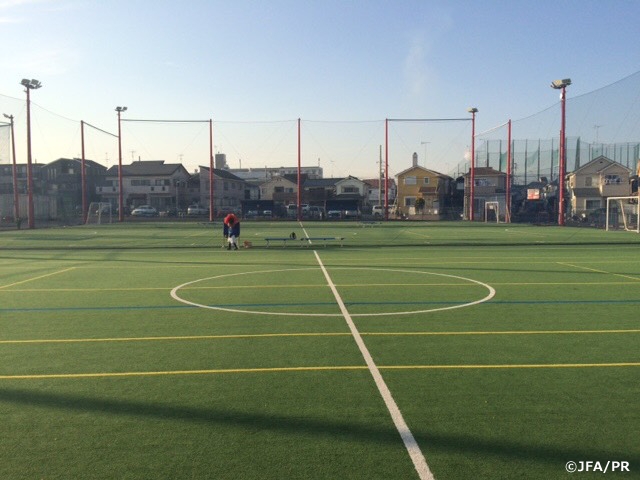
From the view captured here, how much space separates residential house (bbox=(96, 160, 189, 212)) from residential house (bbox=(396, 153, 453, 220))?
39.0 meters

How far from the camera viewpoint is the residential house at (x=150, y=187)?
102 metres

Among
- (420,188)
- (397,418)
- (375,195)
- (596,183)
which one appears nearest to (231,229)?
(397,418)

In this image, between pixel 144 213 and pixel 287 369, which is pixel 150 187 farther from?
pixel 287 369

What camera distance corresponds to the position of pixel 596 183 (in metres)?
76.6

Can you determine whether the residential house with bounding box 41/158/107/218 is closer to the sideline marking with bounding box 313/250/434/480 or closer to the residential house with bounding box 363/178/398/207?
the residential house with bounding box 363/178/398/207

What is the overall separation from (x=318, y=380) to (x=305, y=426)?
145cm

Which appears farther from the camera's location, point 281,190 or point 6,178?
point 281,190

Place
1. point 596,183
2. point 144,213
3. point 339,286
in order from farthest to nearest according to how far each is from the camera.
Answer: point 144,213, point 596,183, point 339,286

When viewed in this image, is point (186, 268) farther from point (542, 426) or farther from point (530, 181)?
point (530, 181)

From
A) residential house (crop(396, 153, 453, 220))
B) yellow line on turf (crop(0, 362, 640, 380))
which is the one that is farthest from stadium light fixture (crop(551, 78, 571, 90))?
yellow line on turf (crop(0, 362, 640, 380))

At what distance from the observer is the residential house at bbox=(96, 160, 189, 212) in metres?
102

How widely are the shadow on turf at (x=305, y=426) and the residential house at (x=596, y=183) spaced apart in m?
73.3

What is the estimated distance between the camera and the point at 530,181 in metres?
95.6

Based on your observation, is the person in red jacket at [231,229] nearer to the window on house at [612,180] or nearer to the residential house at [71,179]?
the residential house at [71,179]
